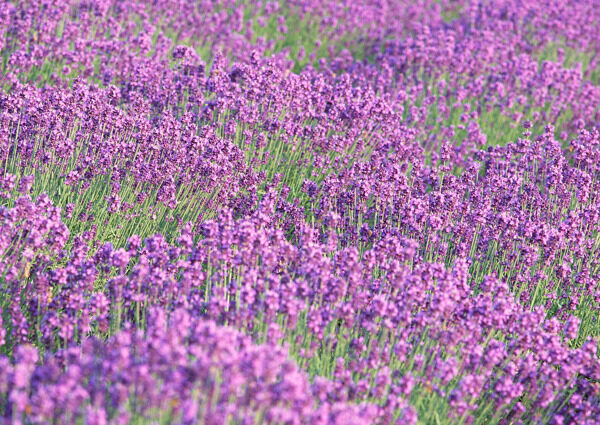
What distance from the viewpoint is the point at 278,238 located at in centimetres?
431

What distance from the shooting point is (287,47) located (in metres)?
9.64

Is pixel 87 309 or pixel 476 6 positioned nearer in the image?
pixel 87 309

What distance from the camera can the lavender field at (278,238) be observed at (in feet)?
10.3

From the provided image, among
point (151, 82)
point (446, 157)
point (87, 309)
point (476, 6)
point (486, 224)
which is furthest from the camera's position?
point (476, 6)

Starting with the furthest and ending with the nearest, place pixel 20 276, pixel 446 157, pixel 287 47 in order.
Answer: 1. pixel 287 47
2. pixel 446 157
3. pixel 20 276

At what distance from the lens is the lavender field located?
3.14 metres

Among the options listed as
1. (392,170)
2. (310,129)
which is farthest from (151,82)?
(392,170)

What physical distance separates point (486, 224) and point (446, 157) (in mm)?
1003

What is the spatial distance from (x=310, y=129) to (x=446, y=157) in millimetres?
1294

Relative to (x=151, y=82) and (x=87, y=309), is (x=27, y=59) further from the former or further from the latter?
(x=87, y=309)

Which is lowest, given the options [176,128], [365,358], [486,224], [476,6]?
[365,358]

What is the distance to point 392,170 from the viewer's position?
5605 millimetres

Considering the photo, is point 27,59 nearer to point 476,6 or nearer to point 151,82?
point 151,82

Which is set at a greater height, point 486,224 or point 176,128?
point 176,128
